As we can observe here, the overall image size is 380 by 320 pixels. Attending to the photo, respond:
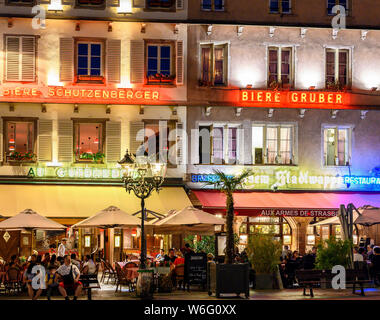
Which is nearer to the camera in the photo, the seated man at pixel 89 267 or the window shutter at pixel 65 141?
the seated man at pixel 89 267

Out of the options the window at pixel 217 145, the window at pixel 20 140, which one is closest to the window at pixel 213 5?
the window at pixel 217 145

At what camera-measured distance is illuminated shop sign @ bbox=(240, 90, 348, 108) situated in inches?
1529

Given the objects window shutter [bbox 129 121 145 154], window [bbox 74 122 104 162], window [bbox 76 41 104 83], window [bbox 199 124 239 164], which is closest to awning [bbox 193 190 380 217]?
window [bbox 199 124 239 164]

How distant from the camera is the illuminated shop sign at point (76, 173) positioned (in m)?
37.9

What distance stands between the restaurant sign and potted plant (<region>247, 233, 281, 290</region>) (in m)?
10.5

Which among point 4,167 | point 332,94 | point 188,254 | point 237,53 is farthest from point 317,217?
point 4,167

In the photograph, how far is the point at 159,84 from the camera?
3878 centimetres

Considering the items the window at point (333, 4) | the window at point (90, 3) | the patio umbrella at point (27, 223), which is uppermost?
the window at point (333, 4)

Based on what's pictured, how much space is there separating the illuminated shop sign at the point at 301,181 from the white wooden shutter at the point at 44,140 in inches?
236

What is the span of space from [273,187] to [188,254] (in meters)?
9.83

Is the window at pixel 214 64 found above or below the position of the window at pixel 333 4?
below

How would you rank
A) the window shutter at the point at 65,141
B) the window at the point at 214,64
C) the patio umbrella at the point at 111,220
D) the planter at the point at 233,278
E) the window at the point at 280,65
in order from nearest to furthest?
1. the planter at the point at 233,278
2. the patio umbrella at the point at 111,220
3. the window shutter at the point at 65,141
4. the window at the point at 214,64
5. the window at the point at 280,65

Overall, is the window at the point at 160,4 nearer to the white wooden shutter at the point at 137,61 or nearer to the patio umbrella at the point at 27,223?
the white wooden shutter at the point at 137,61

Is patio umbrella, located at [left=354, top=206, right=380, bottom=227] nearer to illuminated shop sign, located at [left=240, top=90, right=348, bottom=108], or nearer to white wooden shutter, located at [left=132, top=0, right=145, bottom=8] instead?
illuminated shop sign, located at [left=240, top=90, right=348, bottom=108]
